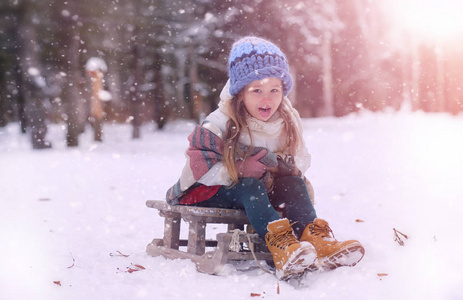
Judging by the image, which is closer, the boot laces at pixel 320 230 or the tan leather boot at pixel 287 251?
the tan leather boot at pixel 287 251

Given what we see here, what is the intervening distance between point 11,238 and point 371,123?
547 inches

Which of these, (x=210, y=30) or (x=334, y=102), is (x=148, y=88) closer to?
(x=334, y=102)

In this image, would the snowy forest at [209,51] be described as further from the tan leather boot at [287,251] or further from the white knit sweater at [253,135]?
the tan leather boot at [287,251]

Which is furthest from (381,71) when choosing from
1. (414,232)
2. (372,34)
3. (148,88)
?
(414,232)

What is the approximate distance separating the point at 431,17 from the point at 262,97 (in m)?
21.4

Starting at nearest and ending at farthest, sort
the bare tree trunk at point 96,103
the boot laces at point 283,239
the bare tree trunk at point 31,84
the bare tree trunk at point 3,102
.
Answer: the boot laces at point 283,239 → the bare tree trunk at point 31,84 → the bare tree trunk at point 96,103 → the bare tree trunk at point 3,102

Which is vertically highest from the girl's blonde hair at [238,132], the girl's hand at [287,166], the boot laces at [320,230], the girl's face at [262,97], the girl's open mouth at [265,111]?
the girl's face at [262,97]

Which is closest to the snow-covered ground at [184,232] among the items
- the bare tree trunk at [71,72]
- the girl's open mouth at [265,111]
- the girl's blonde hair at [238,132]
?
the girl's blonde hair at [238,132]

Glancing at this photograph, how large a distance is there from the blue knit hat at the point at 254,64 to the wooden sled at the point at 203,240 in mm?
873

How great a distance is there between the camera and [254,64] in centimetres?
339

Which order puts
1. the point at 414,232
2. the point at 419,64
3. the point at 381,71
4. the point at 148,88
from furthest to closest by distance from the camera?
the point at 148,88
the point at 419,64
the point at 381,71
the point at 414,232

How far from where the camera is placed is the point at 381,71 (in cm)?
2292

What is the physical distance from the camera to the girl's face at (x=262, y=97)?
11.3 feet

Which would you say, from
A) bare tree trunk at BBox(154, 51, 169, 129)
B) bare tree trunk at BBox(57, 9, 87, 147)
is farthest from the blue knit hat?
bare tree trunk at BBox(154, 51, 169, 129)
